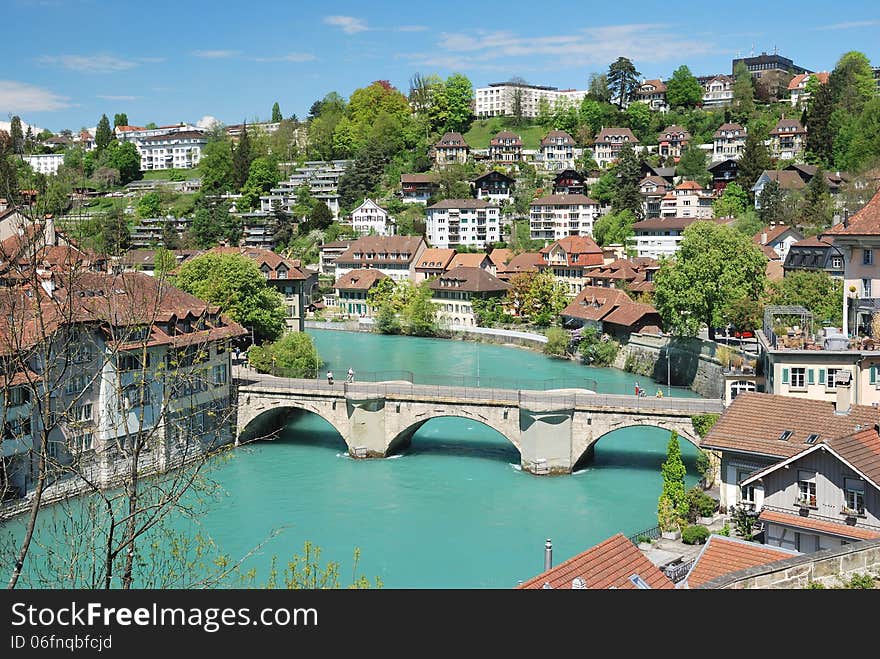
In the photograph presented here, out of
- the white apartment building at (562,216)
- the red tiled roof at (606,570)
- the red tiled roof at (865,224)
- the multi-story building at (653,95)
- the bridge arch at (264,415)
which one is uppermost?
the multi-story building at (653,95)

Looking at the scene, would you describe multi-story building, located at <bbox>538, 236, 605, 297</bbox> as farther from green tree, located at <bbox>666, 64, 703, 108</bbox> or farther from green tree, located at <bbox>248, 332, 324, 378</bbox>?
green tree, located at <bbox>666, 64, 703, 108</bbox>

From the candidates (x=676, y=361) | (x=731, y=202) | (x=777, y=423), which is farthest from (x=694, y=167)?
(x=777, y=423)

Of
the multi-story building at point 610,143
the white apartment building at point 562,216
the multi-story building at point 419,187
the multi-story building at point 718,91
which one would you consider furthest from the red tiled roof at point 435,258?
the multi-story building at point 718,91

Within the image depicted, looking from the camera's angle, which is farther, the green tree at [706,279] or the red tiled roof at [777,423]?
the green tree at [706,279]

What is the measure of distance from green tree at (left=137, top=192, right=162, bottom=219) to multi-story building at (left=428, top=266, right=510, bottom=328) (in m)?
40.6

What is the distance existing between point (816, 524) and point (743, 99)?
84.8 meters

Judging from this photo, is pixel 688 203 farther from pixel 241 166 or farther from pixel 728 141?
pixel 241 166

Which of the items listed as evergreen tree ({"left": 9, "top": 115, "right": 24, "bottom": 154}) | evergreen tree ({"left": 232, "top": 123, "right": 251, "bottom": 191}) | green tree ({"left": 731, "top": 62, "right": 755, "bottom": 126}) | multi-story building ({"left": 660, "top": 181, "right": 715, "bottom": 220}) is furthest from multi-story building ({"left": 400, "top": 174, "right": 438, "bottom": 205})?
evergreen tree ({"left": 9, "top": 115, "right": 24, "bottom": 154})

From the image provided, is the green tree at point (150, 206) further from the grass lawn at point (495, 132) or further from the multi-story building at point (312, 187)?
the grass lawn at point (495, 132)

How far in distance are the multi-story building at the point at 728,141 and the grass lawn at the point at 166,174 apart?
59.4 m

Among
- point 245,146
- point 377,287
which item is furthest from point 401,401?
point 245,146

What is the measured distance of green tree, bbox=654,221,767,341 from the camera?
44.7m

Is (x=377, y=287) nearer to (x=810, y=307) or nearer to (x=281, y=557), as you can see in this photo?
(x=810, y=307)

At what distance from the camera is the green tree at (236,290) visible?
137ft
